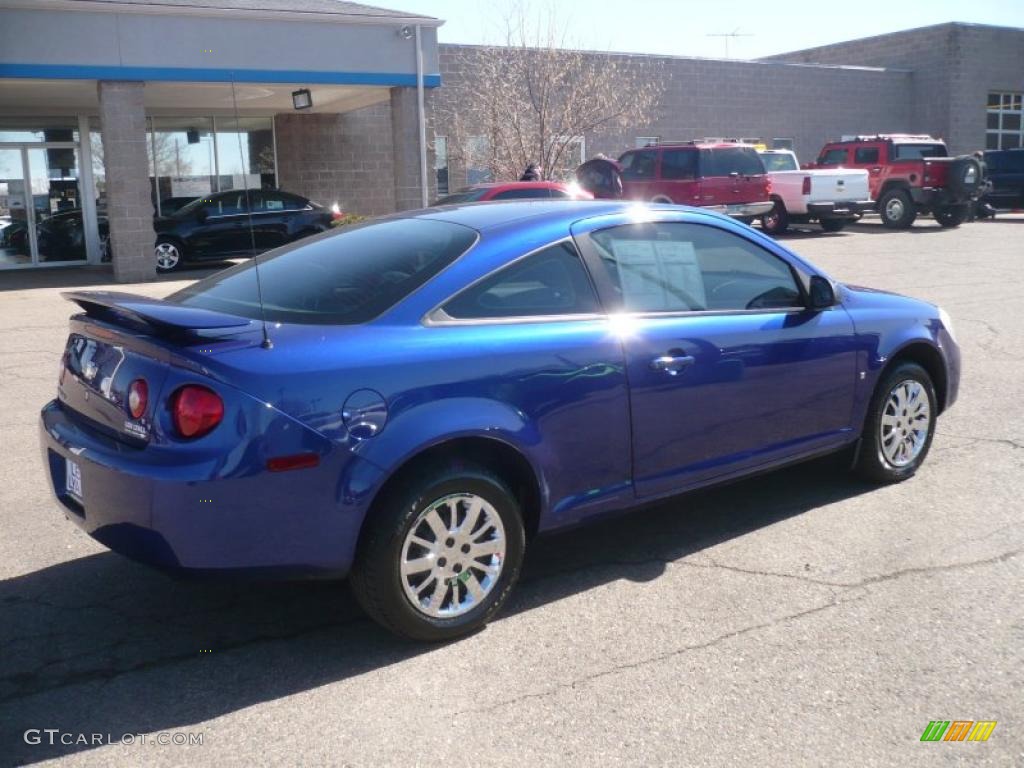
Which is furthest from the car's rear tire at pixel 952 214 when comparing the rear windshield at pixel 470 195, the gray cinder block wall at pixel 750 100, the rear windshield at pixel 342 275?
the rear windshield at pixel 342 275

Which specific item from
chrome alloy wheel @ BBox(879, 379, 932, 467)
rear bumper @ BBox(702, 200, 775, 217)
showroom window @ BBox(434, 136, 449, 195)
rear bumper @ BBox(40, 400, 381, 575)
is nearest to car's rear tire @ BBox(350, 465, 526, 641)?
rear bumper @ BBox(40, 400, 381, 575)

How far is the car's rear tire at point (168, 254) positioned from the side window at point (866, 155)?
1635 centimetres

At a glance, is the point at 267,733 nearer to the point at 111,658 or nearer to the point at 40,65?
the point at 111,658

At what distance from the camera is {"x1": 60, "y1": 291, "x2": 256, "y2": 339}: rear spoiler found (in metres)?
3.54

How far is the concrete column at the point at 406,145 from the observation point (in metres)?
19.6

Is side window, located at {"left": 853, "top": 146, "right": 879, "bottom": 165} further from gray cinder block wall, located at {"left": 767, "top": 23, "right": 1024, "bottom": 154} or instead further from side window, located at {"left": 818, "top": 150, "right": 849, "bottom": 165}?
gray cinder block wall, located at {"left": 767, "top": 23, "right": 1024, "bottom": 154}

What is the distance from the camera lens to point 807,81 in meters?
34.7

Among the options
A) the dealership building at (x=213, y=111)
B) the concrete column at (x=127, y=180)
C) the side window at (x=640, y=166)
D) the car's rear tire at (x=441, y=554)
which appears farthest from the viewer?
the side window at (x=640, y=166)

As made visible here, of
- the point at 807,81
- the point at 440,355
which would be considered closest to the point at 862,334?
the point at 440,355

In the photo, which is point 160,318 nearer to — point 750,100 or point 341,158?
point 341,158

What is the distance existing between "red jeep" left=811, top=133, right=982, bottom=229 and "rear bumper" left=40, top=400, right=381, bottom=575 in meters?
24.0

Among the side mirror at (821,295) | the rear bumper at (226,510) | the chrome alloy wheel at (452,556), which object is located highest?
the side mirror at (821,295)

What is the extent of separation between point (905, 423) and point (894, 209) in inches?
854

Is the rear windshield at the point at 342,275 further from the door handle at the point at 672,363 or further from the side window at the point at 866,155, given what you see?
the side window at the point at 866,155
